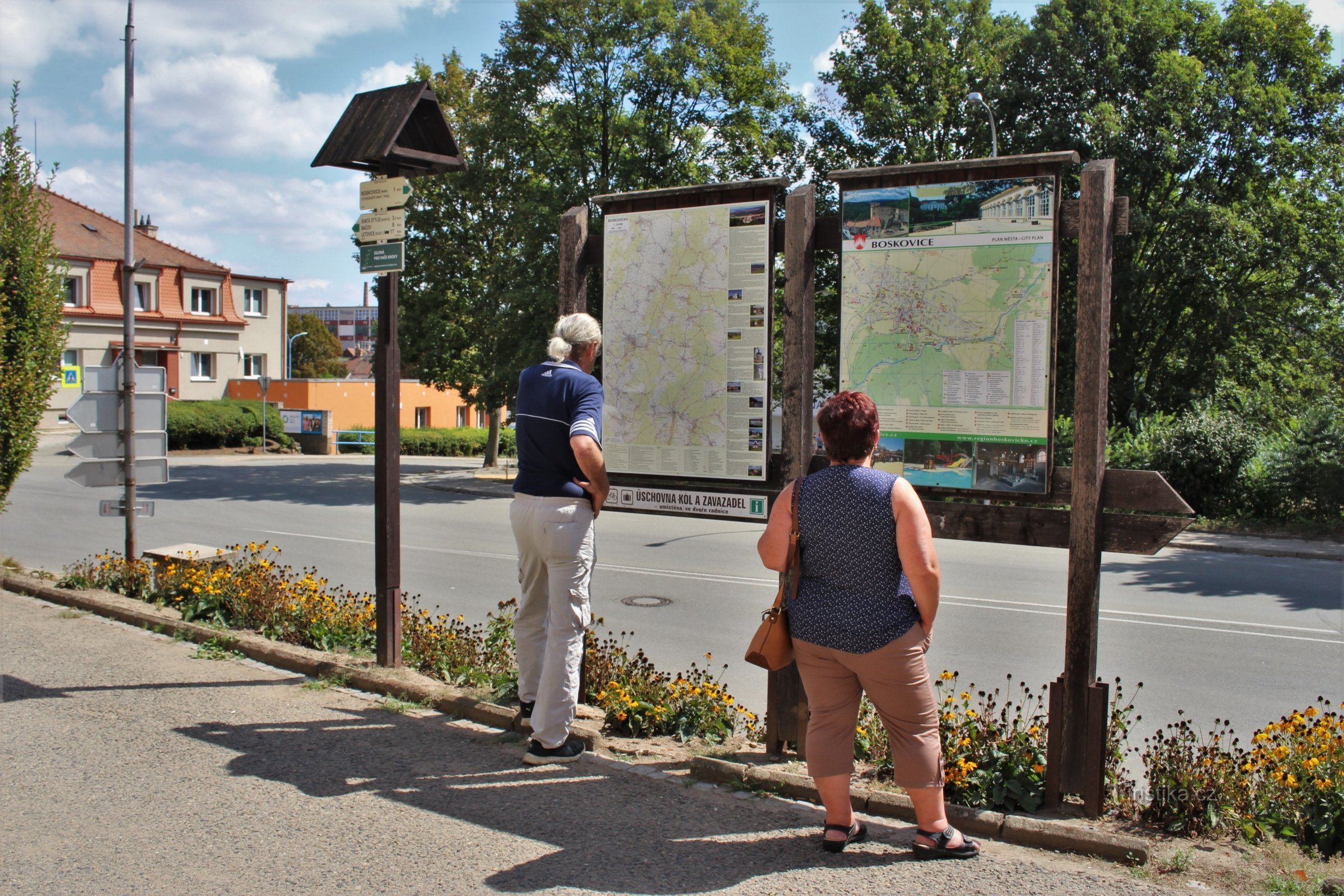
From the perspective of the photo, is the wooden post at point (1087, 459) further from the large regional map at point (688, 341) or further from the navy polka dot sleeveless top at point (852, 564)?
the large regional map at point (688, 341)

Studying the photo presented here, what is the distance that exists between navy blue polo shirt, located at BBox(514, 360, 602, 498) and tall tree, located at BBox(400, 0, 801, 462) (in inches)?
737

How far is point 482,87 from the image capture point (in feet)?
89.0

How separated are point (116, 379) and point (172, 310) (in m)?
47.7

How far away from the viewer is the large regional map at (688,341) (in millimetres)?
5203

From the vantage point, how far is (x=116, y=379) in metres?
9.10

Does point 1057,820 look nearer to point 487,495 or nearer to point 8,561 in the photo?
point 8,561

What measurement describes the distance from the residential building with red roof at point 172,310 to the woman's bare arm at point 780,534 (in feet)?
156

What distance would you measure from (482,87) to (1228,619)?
22939 millimetres

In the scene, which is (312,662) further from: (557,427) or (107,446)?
(107,446)

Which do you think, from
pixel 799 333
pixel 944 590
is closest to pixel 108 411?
pixel 799 333


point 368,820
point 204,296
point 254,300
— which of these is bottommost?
point 368,820

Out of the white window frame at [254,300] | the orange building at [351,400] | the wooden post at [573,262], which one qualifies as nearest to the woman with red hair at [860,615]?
the wooden post at [573,262]

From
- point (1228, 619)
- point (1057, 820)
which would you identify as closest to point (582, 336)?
point (1057, 820)

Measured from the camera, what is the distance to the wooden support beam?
573 centimetres
